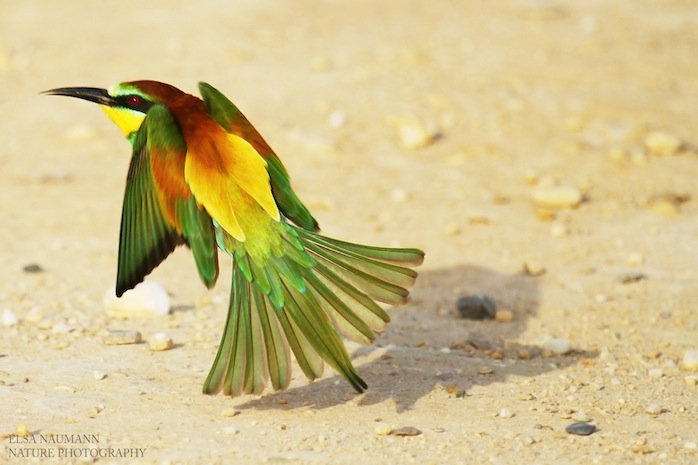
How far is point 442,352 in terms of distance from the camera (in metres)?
3.93

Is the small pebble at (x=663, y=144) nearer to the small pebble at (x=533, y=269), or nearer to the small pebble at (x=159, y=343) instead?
the small pebble at (x=533, y=269)

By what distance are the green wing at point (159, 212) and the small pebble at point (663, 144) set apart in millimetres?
3846

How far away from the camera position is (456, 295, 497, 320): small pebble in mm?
4336

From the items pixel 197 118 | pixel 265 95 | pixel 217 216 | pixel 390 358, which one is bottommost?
A: pixel 390 358

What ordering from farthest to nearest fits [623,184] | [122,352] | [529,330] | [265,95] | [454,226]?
[265,95], [623,184], [454,226], [529,330], [122,352]

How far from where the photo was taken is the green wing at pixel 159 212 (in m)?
3.15

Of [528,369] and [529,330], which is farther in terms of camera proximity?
[529,330]

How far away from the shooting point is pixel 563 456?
299 cm

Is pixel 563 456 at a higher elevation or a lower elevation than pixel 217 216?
lower

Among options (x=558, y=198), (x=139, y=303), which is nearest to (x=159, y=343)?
(x=139, y=303)

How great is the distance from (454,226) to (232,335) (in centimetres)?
234

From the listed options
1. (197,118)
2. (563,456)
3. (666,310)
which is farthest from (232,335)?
(666,310)

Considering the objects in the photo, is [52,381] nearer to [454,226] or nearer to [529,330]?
[529,330]

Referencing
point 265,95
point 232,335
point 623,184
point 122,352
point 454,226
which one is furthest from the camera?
point 265,95
